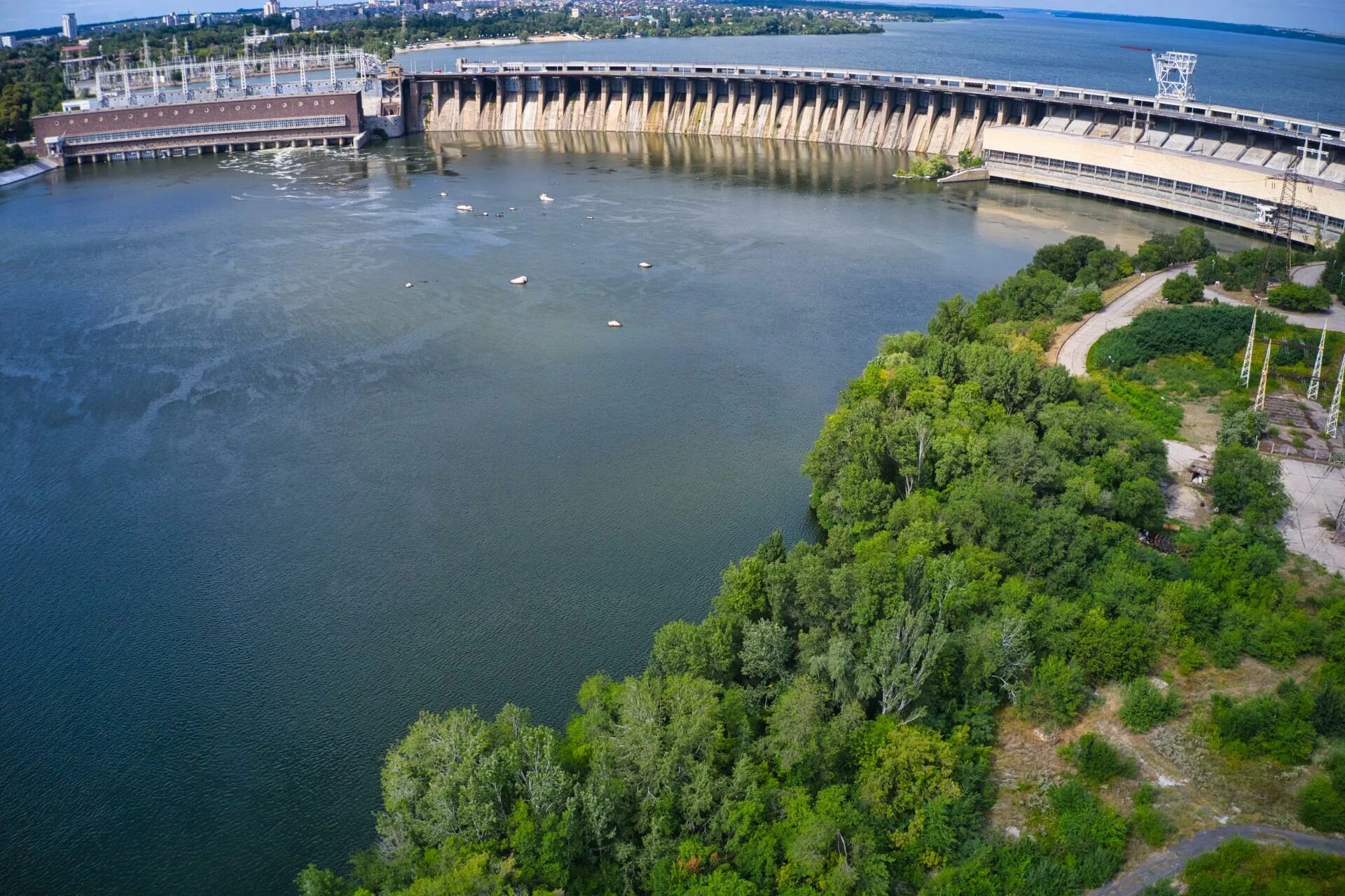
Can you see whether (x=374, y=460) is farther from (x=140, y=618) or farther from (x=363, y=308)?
(x=363, y=308)

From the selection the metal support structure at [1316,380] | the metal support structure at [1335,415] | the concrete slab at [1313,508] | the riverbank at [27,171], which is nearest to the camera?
the concrete slab at [1313,508]

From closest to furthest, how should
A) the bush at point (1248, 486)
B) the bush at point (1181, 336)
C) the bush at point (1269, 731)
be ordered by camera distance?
the bush at point (1269, 731), the bush at point (1248, 486), the bush at point (1181, 336)

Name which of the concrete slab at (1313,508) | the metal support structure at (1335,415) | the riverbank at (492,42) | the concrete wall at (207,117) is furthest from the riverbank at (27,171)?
the riverbank at (492,42)

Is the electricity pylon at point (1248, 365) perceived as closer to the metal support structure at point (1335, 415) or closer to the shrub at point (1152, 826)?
the metal support structure at point (1335, 415)

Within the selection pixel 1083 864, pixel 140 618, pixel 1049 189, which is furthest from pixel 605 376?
pixel 1049 189

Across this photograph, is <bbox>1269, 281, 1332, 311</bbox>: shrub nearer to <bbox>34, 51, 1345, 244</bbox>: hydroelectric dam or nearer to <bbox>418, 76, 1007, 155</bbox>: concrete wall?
<bbox>34, 51, 1345, 244</bbox>: hydroelectric dam

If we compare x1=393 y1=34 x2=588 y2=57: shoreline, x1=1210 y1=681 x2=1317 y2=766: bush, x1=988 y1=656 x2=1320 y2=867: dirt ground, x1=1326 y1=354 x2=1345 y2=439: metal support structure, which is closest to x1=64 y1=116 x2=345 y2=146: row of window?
x1=393 y1=34 x2=588 y2=57: shoreline
